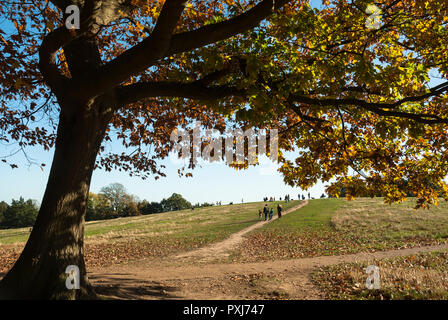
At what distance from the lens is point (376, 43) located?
8.93 meters

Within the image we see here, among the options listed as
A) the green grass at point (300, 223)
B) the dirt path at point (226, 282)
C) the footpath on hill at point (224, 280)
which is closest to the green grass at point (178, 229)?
the green grass at point (300, 223)

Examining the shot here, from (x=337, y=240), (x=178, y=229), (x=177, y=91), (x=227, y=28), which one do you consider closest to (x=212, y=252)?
(x=337, y=240)

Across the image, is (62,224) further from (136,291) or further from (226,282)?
(226,282)

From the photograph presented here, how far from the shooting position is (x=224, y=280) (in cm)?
960

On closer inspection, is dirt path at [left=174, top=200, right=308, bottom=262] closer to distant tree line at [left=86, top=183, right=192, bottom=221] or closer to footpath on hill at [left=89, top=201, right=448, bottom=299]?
footpath on hill at [left=89, top=201, right=448, bottom=299]

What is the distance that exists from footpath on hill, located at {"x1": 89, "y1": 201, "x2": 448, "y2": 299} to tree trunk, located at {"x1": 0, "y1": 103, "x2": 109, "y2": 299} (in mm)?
1638

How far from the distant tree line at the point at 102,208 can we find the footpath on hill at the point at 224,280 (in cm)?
7986

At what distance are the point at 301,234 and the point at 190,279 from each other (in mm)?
14636

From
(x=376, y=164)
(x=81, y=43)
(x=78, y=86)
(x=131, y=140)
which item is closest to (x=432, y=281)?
(x=376, y=164)

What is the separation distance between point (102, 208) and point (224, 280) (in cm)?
9213

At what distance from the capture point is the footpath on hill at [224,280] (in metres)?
7.74

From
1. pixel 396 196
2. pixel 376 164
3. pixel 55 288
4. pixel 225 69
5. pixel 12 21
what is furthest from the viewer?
pixel 396 196

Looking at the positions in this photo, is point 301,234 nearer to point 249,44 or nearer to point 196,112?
point 196,112

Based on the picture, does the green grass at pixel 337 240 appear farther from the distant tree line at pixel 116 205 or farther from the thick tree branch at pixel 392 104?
the distant tree line at pixel 116 205
